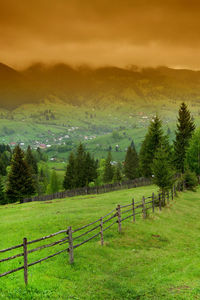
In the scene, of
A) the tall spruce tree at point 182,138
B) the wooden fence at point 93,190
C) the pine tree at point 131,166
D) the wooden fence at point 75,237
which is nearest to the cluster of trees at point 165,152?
the tall spruce tree at point 182,138

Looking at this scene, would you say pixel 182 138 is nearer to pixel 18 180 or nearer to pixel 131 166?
pixel 131 166

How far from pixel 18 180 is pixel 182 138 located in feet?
155

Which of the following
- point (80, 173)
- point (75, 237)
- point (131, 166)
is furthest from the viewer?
point (131, 166)

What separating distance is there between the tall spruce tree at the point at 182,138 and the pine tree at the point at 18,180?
4105 cm

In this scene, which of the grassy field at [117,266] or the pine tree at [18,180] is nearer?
the grassy field at [117,266]

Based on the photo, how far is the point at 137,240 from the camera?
2091 centimetres

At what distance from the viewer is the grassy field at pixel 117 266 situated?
12.0 metres

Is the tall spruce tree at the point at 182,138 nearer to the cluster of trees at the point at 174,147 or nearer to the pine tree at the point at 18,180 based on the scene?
the cluster of trees at the point at 174,147

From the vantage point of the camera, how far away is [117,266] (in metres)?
15.6

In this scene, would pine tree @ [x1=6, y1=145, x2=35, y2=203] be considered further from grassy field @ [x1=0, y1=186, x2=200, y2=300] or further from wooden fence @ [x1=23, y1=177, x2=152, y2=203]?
grassy field @ [x1=0, y1=186, x2=200, y2=300]

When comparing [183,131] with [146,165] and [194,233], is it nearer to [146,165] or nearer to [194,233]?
[146,165]

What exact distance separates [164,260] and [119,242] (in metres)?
3.91

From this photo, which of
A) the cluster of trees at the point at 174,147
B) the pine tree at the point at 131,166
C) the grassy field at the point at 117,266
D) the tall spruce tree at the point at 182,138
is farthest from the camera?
the pine tree at the point at 131,166

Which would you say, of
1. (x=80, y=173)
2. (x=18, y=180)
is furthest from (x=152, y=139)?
(x=18, y=180)
